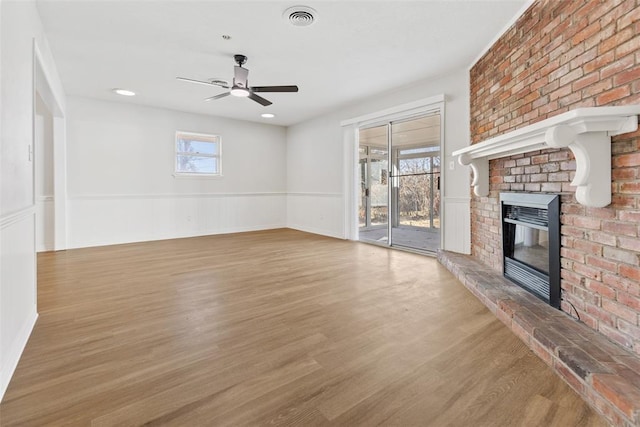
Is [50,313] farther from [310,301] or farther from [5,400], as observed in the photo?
[310,301]

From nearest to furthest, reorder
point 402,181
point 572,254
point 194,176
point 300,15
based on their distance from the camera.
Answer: point 572,254, point 300,15, point 402,181, point 194,176

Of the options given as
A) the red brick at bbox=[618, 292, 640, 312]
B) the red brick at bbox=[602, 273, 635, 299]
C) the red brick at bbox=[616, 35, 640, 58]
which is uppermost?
the red brick at bbox=[616, 35, 640, 58]

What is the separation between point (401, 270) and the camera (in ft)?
11.8

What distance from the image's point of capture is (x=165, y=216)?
595 cm

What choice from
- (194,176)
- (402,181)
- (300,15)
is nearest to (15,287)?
(300,15)

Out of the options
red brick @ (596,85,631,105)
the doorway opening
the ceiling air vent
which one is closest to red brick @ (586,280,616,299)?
red brick @ (596,85,631,105)

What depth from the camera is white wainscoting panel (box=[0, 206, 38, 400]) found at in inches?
60.7

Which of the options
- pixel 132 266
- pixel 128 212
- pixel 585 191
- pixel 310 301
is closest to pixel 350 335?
pixel 310 301

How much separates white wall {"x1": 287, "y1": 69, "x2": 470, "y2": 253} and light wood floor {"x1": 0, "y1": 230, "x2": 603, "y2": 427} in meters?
1.21

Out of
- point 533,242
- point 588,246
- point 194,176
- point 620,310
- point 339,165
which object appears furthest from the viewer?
point 194,176

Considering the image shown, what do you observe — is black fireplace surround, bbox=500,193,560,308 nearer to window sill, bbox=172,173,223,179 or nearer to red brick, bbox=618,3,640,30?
red brick, bbox=618,3,640,30

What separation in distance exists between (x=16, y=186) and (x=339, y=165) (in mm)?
4664

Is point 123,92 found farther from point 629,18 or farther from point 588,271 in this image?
point 588,271

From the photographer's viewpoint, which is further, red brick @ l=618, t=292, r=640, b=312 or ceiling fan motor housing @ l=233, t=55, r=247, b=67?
ceiling fan motor housing @ l=233, t=55, r=247, b=67
